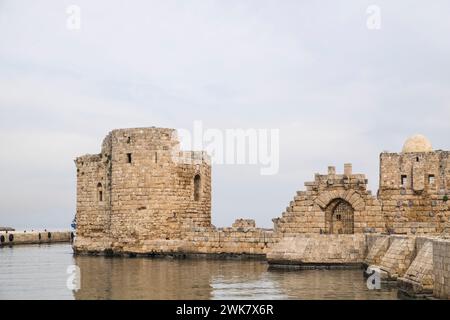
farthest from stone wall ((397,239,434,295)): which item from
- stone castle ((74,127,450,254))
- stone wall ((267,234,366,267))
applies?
stone castle ((74,127,450,254))

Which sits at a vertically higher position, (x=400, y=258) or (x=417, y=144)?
(x=417, y=144)

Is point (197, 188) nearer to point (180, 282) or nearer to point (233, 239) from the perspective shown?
point (233, 239)

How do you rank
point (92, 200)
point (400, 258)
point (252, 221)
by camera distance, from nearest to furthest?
point (400, 258) < point (252, 221) < point (92, 200)

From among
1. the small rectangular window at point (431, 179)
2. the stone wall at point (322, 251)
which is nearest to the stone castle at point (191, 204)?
the small rectangular window at point (431, 179)

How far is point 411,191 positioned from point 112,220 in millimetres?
12005

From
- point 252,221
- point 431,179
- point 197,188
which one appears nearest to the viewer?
point 252,221

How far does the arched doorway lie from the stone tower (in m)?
6.04

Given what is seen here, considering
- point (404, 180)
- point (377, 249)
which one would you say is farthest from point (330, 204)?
point (404, 180)

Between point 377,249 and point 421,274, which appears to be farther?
point 377,249

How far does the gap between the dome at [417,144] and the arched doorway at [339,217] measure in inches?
443

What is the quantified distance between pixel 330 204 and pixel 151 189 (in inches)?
294

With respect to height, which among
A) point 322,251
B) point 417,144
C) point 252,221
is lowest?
point 322,251

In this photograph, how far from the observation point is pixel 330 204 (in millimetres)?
23703

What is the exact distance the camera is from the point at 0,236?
41.4 meters
